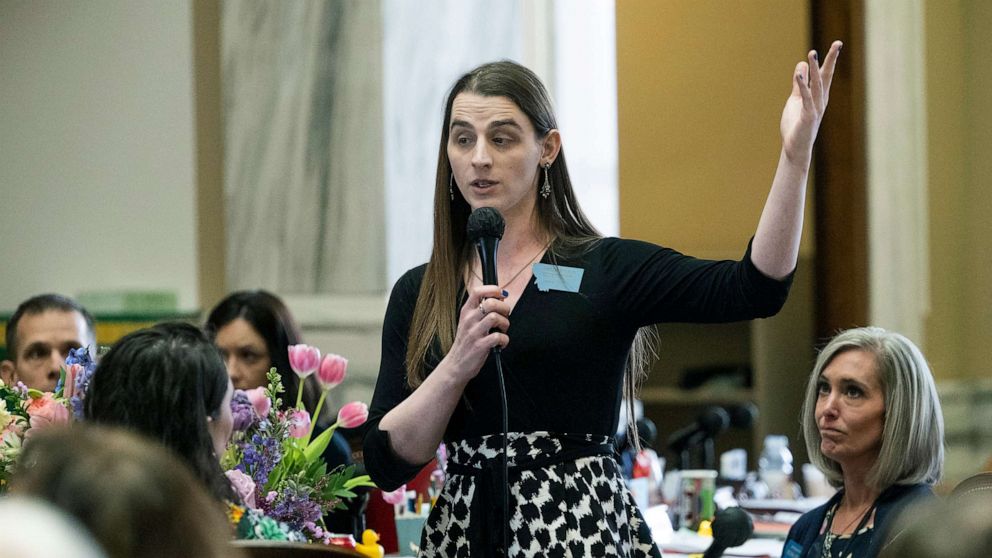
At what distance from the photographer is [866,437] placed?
2.51 meters

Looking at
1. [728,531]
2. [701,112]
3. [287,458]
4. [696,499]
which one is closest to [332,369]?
[287,458]

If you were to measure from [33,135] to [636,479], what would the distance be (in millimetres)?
4158

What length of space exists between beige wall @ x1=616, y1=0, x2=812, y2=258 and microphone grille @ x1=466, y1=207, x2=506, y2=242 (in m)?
3.57

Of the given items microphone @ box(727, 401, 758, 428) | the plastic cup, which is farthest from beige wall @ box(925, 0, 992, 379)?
the plastic cup

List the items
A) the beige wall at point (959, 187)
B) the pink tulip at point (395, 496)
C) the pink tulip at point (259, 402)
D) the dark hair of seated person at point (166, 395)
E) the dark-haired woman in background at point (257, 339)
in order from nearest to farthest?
1. the dark hair of seated person at point (166, 395)
2. the pink tulip at point (259, 402)
3. the pink tulip at point (395, 496)
4. the dark-haired woman in background at point (257, 339)
5. the beige wall at point (959, 187)

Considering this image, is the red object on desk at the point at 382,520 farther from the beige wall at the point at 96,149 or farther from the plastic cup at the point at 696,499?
the beige wall at the point at 96,149

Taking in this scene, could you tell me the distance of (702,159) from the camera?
5.40m

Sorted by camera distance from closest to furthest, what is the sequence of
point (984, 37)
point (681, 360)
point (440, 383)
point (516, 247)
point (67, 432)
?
point (67, 432), point (440, 383), point (516, 247), point (984, 37), point (681, 360)

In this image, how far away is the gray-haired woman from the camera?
243 cm

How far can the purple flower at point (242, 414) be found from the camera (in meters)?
2.07

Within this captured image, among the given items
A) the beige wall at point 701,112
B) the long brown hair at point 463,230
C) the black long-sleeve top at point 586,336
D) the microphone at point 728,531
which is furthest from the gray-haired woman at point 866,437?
the beige wall at point 701,112

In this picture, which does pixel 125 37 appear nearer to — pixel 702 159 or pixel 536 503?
pixel 702 159

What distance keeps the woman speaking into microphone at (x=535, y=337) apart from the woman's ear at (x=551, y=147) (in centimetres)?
2

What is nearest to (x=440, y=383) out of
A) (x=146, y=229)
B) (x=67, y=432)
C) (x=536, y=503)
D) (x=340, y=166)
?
(x=536, y=503)
